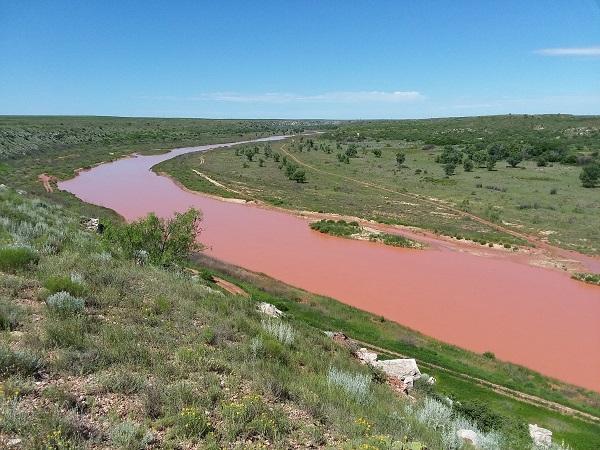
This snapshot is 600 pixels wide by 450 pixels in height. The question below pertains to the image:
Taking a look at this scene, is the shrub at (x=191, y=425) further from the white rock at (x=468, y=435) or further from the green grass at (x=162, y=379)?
the white rock at (x=468, y=435)

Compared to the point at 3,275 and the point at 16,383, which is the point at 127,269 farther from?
the point at 16,383

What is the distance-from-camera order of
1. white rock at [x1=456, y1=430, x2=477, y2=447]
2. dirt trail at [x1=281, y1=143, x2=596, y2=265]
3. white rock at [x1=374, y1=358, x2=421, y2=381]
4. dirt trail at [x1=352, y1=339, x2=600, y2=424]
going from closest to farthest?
1. white rock at [x1=456, y1=430, x2=477, y2=447]
2. white rock at [x1=374, y1=358, x2=421, y2=381]
3. dirt trail at [x1=352, y1=339, x2=600, y2=424]
4. dirt trail at [x1=281, y1=143, x2=596, y2=265]

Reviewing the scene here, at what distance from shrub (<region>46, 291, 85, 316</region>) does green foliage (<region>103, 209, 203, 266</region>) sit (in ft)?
30.1

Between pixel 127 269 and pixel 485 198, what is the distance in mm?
48330

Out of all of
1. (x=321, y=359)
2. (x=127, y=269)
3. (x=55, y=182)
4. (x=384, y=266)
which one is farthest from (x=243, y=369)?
(x=55, y=182)

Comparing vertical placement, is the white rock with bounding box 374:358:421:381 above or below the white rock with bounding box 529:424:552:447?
above

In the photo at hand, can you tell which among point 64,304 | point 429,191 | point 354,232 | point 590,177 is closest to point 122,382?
point 64,304

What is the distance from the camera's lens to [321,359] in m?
10.4

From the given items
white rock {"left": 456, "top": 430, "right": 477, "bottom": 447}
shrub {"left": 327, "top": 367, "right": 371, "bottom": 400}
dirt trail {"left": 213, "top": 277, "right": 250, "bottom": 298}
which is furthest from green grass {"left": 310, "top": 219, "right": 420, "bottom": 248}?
white rock {"left": 456, "top": 430, "right": 477, "bottom": 447}

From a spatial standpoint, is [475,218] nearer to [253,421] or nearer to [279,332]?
[279,332]

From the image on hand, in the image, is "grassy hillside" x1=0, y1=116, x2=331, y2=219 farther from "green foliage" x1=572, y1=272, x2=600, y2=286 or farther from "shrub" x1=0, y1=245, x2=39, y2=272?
"green foliage" x1=572, y1=272, x2=600, y2=286

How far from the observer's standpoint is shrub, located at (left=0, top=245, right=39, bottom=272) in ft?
35.2

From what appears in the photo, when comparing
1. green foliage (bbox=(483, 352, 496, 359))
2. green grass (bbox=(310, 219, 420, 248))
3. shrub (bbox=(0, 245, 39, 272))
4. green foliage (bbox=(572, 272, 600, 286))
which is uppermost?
shrub (bbox=(0, 245, 39, 272))

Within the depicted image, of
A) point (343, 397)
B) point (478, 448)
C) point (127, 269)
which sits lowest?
point (478, 448)
